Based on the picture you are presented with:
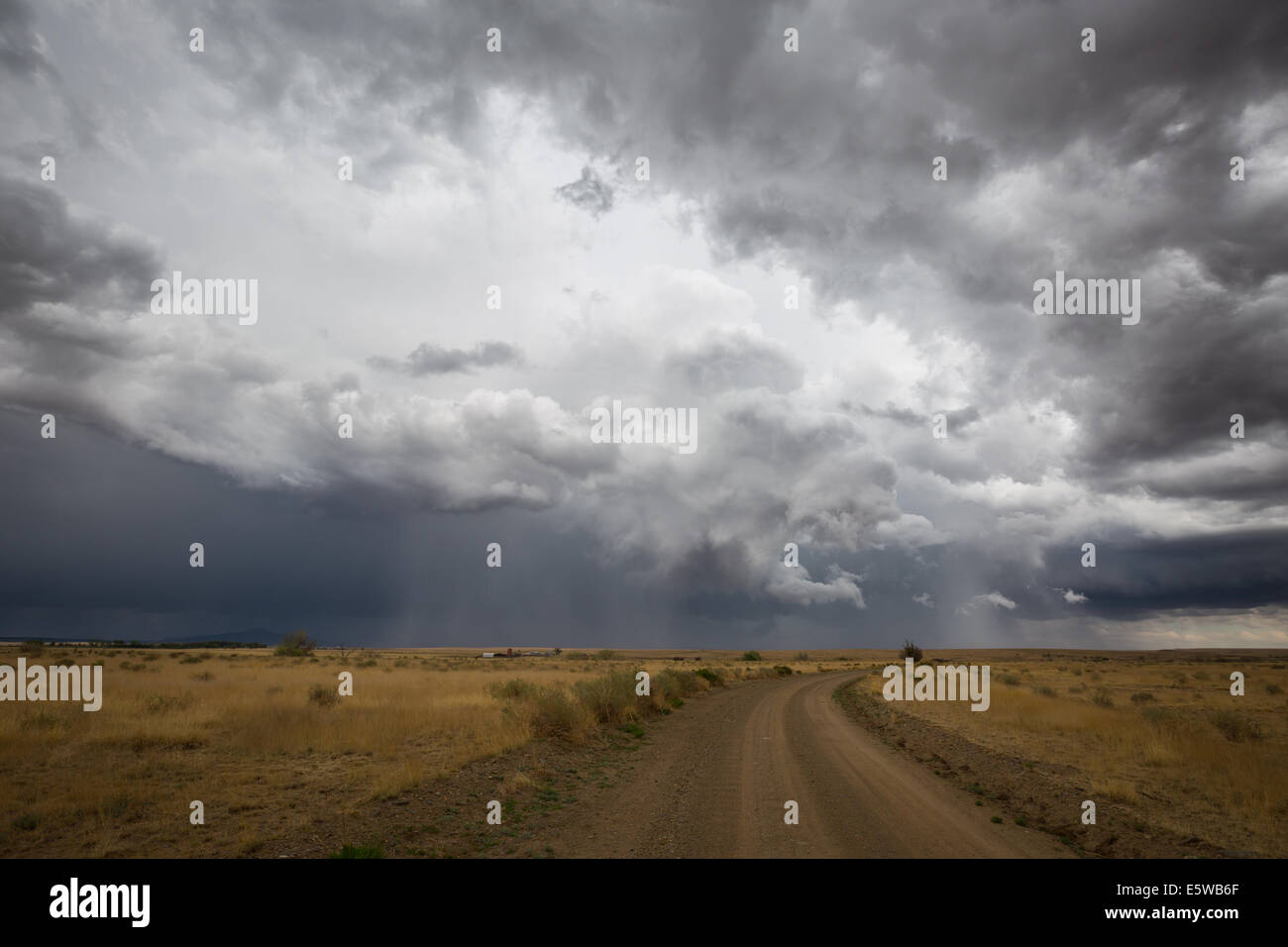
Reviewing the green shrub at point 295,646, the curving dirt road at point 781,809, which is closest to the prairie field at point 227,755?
the curving dirt road at point 781,809

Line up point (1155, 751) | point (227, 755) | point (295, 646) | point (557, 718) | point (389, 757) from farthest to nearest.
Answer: point (295, 646), point (557, 718), point (1155, 751), point (389, 757), point (227, 755)

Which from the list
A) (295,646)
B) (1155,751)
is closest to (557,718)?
(1155,751)

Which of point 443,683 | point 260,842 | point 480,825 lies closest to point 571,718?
point 480,825

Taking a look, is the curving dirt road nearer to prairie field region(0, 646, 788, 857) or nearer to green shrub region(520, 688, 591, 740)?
green shrub region(520, 688, 591, 740)

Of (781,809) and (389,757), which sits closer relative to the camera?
(781,809)

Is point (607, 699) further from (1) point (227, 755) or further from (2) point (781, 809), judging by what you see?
(2) point (781, 809)

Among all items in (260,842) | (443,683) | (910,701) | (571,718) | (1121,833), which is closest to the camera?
(260,842)

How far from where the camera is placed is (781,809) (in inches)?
434

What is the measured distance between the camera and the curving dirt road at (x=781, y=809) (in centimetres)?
901

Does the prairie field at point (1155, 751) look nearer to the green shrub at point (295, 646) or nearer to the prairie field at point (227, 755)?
the prairie field at point (227, 755)
